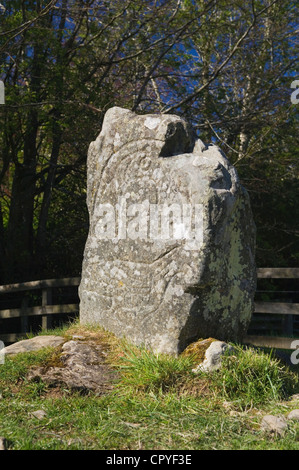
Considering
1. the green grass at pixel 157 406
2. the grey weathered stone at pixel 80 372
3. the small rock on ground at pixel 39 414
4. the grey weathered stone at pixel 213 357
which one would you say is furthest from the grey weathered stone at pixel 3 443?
the grey weathered stone at pixel 213 357

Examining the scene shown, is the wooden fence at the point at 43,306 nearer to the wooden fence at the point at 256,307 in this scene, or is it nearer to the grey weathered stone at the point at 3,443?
the wooden fence at the point at 256,307

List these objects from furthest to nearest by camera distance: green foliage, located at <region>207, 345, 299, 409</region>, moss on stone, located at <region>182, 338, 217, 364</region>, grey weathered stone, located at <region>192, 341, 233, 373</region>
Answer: moss on stone, located at <region>182, 338, 217, 364</region> → grey weathered stone, located at <region>192, 341, 233, 373</region> → green foliage, located at <region>207, 345, 299, 409</region>

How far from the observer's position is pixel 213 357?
14.5 feet

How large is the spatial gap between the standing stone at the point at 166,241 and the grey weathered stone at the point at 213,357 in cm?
32

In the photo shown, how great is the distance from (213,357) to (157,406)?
679mm

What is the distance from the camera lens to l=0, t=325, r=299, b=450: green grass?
3.47 m

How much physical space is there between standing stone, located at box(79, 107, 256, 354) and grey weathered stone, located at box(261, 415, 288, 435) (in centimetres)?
118

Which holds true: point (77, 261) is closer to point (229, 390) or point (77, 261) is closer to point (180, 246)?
point (180, 246)

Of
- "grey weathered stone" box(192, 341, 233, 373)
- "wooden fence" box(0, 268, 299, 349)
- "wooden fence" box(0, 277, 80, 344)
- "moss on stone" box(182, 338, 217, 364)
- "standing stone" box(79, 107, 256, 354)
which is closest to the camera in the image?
"grey weathered stone" box(192, 341, 233, 373)

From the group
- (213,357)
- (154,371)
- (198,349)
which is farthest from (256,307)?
(154,371)

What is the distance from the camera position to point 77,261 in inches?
407

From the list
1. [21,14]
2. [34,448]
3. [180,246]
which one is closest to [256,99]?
[21,14]

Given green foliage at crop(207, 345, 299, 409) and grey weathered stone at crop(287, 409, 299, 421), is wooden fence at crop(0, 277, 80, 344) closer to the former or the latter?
green foliage at crop(207, 345, 299, 409)

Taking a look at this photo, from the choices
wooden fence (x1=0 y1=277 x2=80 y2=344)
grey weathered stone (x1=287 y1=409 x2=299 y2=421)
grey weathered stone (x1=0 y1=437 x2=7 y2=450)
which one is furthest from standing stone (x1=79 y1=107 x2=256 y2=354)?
wooden fence (x1=0 y1=277 x2=80 y2=344)
